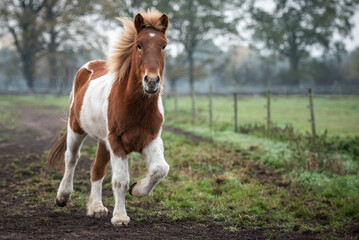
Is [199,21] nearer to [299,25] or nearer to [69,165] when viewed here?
[299,25]

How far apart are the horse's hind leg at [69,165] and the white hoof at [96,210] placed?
56 centimetres

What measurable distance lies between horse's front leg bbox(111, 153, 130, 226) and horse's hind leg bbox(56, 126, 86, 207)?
1376mm

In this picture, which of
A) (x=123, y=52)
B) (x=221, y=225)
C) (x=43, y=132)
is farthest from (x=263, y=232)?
(x=43, y=132)

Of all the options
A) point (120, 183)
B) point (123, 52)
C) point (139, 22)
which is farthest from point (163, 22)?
point (120, 183)

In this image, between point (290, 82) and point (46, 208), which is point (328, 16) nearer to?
point (290, 82)

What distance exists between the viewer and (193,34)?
41688 millimetres

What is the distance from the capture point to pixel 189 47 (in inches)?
1726

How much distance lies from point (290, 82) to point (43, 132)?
3911 centimetres

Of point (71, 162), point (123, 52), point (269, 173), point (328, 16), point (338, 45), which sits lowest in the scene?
point (269, 173)

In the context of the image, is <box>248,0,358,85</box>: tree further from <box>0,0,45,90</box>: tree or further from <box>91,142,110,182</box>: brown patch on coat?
<box>91,142,110,182</box>: brown patch on coat

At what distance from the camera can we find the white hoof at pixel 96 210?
491 centimetres

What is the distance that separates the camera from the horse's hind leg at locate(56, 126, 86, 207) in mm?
5348

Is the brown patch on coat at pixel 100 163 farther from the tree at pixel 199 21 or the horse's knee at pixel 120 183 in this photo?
the tree at pixel 199 21

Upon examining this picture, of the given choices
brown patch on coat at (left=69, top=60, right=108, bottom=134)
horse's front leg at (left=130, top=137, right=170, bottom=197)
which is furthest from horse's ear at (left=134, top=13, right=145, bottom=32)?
brown patch on coat at (left=69, top=60, right=108, bottom=134)
